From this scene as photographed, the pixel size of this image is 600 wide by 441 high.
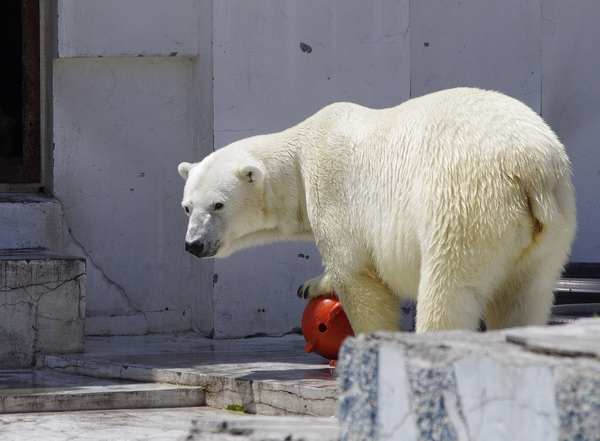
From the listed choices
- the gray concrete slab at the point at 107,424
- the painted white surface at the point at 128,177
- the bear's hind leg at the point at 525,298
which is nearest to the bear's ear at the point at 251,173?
the gray concrete slab at the point at 107,424

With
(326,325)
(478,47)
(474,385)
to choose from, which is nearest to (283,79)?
(478,47)

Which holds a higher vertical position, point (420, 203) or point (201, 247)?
point (420, 203)

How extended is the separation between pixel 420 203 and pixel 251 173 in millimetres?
1035

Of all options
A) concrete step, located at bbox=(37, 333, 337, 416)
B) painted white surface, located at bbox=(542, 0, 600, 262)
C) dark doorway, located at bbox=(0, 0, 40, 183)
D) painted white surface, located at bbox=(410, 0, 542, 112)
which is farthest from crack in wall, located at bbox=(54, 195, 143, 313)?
painted white surface, located at bbox=(542, 0, 600, 262)

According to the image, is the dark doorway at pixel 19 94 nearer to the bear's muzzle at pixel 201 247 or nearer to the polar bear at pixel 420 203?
the polar bear at pixel 420 203

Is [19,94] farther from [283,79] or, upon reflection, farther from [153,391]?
[153,391]

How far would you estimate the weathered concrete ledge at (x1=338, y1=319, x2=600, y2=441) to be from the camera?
4.05 feet

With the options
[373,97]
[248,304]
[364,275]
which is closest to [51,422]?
[364,275]

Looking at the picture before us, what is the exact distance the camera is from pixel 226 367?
4113mm

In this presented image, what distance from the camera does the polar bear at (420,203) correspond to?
2520mm

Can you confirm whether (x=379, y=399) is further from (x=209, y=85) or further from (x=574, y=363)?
(x=209, y=85)

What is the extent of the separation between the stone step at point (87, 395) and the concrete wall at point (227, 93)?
142 cm

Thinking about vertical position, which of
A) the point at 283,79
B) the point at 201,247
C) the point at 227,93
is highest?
the point at 283,79

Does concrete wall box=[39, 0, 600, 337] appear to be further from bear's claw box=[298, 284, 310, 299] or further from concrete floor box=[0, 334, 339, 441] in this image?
bear's claw box=[298, 284, 310, 299]
